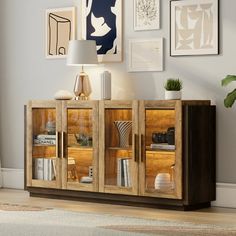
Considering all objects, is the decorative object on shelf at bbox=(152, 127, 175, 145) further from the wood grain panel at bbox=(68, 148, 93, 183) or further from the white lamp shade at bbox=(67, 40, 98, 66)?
the white lamp shade at bbox=(67, 40, 98, 66)

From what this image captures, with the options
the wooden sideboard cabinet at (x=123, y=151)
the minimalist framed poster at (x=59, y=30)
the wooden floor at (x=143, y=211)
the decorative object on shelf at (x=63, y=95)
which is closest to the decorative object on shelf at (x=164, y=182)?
the wooden sideboard cabinet at (x=123, y=151)

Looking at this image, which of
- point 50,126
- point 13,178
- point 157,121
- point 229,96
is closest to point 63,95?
point 50,126

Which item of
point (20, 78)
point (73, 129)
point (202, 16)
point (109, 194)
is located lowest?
point (109, 194)

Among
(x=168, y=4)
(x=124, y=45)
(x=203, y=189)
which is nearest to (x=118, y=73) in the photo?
(x=124, y=45)

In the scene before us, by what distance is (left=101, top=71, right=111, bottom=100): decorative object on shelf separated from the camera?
284 inches

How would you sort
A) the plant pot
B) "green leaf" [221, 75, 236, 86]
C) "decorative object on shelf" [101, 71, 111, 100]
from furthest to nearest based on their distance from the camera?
"decorative object on shelf" [101, 71, 111, 100], the plant pot, "green leaf" [221, 75, 236, 86]

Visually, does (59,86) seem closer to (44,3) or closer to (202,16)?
(44,3)

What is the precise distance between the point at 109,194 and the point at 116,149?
1.39 feet

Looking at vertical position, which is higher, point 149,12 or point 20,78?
point 149,12

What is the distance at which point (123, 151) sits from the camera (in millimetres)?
6957

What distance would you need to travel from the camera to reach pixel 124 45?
7422mm

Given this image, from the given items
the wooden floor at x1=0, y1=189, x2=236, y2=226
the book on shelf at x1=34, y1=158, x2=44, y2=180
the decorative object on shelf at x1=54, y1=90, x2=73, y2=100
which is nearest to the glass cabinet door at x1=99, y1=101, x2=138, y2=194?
the wooden floor at x1=0, y1=189, x2=236, y2=226

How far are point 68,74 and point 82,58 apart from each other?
58 cm

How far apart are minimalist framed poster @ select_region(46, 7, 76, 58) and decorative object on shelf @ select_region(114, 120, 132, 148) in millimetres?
1224
